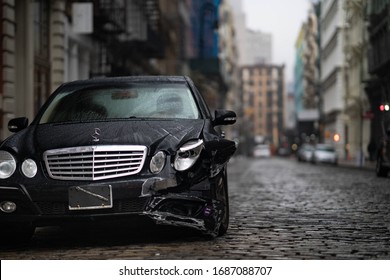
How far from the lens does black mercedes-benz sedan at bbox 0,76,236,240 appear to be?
5633 millimetres

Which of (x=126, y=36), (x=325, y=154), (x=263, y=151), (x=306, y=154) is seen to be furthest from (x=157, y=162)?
(x=263, y=151)

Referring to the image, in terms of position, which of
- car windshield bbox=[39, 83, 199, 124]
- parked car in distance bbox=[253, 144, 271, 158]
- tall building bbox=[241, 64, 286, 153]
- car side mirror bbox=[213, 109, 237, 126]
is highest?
car windshield bbox=[39, 83, 199, 124]

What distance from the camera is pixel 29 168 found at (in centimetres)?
577

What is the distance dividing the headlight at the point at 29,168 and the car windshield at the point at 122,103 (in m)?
0.77

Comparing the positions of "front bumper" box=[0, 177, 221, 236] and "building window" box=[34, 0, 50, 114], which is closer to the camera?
"front bumper" box=[0, 177, 221, 236]

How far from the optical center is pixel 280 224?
25.1ft

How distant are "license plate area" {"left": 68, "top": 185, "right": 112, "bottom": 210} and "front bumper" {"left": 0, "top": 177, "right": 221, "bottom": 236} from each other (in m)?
0.02

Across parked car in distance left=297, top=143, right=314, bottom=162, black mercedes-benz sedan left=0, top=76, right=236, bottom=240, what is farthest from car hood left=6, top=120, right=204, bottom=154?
parked car in distance left=297, top=143, right=314, bottom=162

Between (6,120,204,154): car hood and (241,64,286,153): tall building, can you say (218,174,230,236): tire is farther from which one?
(241,64,286,153): tall building

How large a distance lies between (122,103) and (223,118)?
0.88 meters

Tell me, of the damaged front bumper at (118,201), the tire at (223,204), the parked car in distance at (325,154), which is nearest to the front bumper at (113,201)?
the damaged front bumper at (118,201)

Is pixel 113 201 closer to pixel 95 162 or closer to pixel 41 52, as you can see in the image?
pixel 95 162

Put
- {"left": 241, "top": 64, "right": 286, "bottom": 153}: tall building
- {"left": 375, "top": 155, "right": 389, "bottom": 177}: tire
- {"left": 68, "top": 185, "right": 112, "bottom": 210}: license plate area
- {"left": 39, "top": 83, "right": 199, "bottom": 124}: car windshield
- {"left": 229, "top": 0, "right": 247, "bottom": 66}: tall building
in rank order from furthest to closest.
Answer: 1. {"left": 229, "top": 0, "right": 247, "bottom": 66}: tall building
2. {"left": 241, "top": 64, "right": 286, "bottom": 153}: tall building
3. {"left": 375, "top": 155, "right": 389, "bottom": 177}: tire
4. {"left": 39, "top": 83, "right": 199, "bottom": 124}: car windshield
5. {"left": 68, "top": 185, "right": 112, "bottom": 210}: license plate area

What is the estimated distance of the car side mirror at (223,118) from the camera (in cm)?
697
